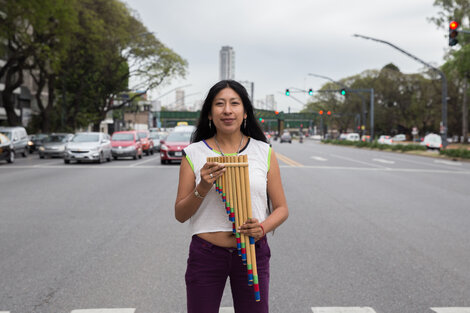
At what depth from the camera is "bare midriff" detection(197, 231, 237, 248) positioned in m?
2.57

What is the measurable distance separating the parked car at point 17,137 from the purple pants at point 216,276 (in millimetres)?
28459

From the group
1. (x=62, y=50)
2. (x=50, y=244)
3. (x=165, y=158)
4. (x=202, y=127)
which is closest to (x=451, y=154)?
(x=165, y=158)

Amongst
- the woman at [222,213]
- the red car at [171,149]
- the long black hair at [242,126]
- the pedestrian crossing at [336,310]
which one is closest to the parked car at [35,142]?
the red car at [171,149]

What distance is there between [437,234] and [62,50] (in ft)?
97.0

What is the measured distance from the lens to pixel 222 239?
2.58m

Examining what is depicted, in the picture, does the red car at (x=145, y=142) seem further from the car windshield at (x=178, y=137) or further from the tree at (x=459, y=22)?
the tree at (x=459, y=22)

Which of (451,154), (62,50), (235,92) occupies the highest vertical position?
(62,50)

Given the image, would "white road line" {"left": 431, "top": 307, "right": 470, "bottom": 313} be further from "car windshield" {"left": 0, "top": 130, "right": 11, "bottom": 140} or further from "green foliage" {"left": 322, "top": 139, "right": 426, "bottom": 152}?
"green foliage" {"left": 322, "top": 139, "right": 426, "bottom": 152}

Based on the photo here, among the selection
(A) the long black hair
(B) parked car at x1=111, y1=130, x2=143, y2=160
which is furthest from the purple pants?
(B) parked car at x1=111, y1=130, x2=143, y2=160

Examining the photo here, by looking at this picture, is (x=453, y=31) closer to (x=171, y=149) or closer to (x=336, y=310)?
(x=171, y=149)

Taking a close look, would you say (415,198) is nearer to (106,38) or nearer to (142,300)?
(142,300)

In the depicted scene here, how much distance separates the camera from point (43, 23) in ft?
94.8

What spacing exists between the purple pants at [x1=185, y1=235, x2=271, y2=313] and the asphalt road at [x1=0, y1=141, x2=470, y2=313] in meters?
1.70

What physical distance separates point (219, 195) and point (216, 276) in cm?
39
